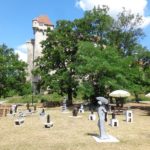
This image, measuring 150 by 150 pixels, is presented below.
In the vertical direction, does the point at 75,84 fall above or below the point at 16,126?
above

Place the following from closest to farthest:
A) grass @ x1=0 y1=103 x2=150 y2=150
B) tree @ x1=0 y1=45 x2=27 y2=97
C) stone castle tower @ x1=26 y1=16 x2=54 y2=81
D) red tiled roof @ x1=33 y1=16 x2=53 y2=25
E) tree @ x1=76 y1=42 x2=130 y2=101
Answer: grass @ x1=0 y1=103 x2=150 y2=150, tree @ x1=76 y1=42 x2=130 y2=101, tree @ x1=0 y1=45 x2=27 y2=97, stone castle tower @ x1=26 y1=16 x2=54 y2=81, red tiled roof @ x1=33 y1=16 x2=53 y2=25

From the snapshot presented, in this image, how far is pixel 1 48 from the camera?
1806 inches

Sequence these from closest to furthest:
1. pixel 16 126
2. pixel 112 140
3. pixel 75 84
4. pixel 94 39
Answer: pixel 112 140 → pixel 16 126 → pixel 75 84 → pixel 94 39

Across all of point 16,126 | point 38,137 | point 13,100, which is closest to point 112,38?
point 13,100

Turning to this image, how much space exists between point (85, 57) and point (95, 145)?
74.1 ft

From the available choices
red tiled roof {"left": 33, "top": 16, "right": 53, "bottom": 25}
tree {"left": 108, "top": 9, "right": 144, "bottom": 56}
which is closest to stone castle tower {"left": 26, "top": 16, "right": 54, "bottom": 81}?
red tiled roof {"left": 33, "top": 16, "right": 53, "bottom": 25}

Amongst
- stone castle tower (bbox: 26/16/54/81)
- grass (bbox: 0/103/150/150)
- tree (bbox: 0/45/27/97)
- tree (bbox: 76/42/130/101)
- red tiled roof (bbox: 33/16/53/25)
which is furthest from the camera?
red tiled roof (bbox: 33/16/53/25)

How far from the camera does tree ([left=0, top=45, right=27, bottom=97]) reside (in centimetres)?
4428

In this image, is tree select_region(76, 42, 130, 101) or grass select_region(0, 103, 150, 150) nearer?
grass select_region(0, 103, 150, 150)

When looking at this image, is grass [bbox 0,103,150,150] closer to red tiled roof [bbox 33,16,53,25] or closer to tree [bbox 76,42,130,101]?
tree [bbox 76,42,130,101]

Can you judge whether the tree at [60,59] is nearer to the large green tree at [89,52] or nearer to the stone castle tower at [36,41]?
the large green tree at [89,52]

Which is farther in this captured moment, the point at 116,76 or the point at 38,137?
the point at 116,76

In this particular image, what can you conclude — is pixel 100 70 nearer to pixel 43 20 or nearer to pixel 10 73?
pixel 10 73

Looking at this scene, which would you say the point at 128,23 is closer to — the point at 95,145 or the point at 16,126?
the point at 16,126
